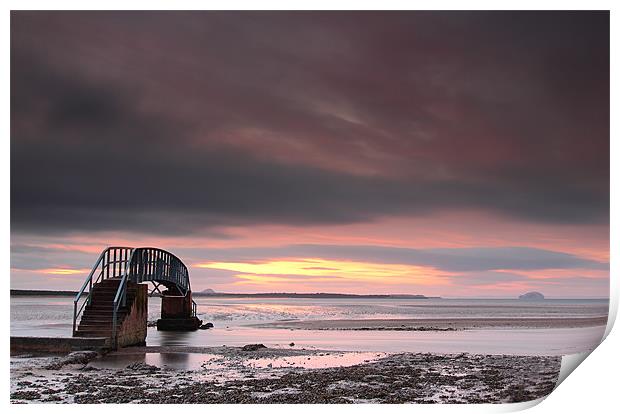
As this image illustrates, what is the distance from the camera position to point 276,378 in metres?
13.1

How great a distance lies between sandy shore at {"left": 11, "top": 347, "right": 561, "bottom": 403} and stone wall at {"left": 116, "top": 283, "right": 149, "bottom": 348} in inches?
17.6

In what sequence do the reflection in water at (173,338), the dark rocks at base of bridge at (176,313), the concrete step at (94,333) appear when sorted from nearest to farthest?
the concrete step at (94,333), the reflection in water at (173,338), the dark rocks at base of bridge at (176,313)

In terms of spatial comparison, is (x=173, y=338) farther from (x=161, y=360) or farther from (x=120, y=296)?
(x=161, y=360)

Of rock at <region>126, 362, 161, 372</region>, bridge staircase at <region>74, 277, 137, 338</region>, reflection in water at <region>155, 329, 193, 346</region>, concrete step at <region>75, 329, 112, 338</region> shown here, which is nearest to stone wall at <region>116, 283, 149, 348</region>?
bridge staircase at <region>74, 277, 137, 338</region>

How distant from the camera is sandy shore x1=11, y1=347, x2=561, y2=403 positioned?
11.6 meters

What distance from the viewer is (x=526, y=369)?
1513cm

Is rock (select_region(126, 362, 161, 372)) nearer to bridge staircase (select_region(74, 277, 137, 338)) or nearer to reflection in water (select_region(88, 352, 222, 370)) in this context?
reflection in water (select_region(88, 352, 222, 370))

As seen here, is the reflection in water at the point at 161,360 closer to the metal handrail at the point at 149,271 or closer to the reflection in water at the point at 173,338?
the metal handrail at the point at 149,271

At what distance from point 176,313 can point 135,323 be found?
9194mm

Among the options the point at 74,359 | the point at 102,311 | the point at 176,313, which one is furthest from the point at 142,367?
the point at 176,313

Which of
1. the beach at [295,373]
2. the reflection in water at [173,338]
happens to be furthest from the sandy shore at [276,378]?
the reflection in water at [173,338]

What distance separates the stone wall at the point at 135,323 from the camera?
17531 millimetres

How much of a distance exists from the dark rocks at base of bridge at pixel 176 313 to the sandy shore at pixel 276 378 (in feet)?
33.9
